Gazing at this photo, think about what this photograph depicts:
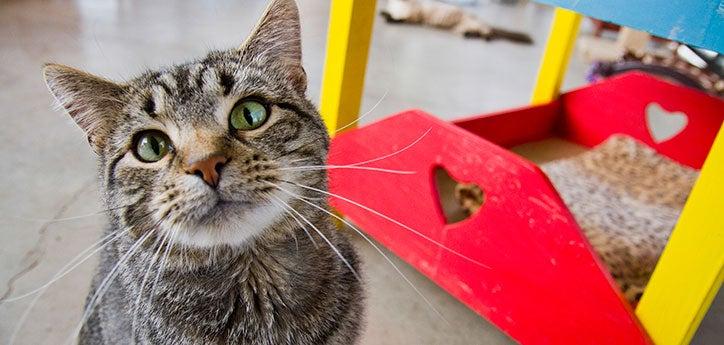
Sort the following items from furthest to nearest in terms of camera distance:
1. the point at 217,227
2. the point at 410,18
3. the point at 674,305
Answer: the point at 410,18
the point at 674,305
the point at 217,227

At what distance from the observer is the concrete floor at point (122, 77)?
95 cm

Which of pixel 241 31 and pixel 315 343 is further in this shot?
pixel 241 31

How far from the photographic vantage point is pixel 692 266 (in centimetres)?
66

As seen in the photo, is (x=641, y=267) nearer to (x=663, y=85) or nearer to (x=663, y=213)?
(x=663, y=213)

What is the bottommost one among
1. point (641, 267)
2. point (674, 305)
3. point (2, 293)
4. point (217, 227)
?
point (2, 293)

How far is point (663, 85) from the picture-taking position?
1439 millimetres

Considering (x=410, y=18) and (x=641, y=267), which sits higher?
(x=410, y=18)

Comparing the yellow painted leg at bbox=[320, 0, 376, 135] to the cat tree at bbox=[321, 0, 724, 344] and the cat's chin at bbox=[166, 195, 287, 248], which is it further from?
the cat's chin at bbox=[166, 195, 287, 248]

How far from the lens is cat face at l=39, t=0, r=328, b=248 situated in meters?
0.49

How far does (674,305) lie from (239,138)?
2.04 feet

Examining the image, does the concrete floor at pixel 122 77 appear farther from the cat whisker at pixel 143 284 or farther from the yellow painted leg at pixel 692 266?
the yellow painted leg at pixel 692 266

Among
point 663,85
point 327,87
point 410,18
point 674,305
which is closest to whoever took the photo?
point 674,305

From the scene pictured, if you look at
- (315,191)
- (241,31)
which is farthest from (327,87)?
(241,31)

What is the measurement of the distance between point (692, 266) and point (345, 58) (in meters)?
0.64
